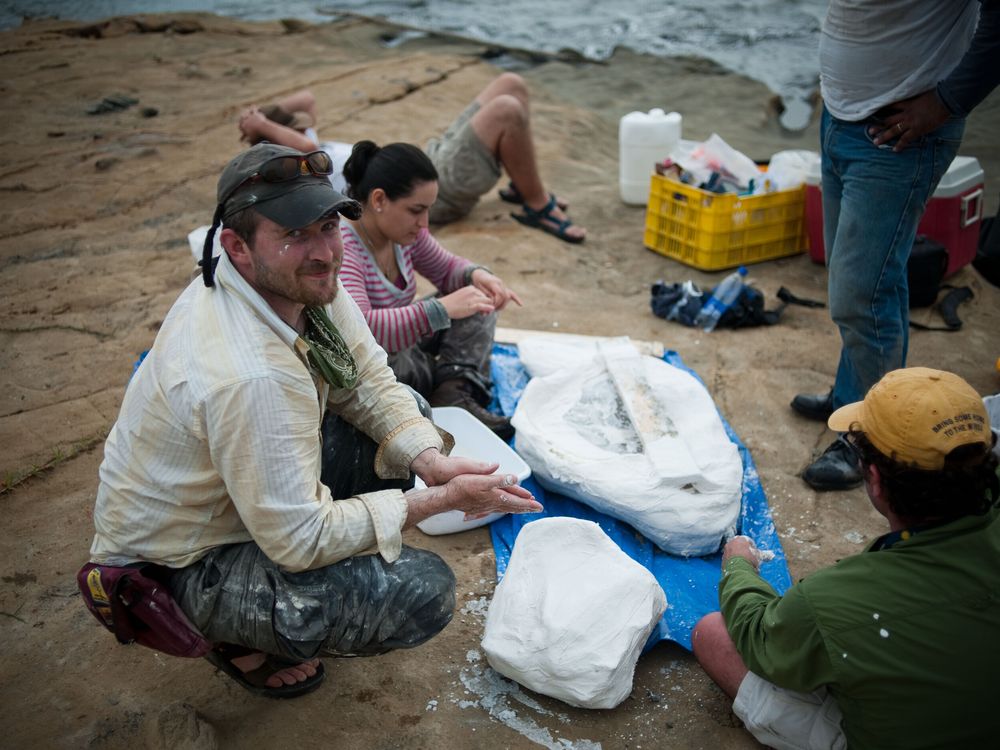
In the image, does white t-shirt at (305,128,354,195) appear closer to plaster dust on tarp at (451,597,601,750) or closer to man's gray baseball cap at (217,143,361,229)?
man's gray baseball cap at (217,143,361,229)

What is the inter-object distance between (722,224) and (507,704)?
3206 millimetres

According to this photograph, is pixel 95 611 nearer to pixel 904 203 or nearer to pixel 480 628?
pixel 480 628

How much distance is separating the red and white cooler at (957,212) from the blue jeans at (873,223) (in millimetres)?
1467

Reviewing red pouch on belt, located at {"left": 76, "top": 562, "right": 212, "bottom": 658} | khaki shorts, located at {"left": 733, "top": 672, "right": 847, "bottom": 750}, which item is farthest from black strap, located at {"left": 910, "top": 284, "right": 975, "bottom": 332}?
red pouch on belt, located at {"left": 76, "top": 562, "right": 212, "bottom": 658}

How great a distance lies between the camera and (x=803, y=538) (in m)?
2.74

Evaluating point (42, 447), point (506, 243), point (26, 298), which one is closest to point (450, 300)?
point (42, 447)

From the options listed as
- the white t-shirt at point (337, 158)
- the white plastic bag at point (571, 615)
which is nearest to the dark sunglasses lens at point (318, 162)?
the white plastic bag at point (571, 615)

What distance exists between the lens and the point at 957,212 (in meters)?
4.19

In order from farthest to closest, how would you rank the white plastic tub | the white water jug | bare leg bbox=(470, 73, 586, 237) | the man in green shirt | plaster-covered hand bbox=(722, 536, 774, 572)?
1. the white water jug
2. bare leg bbox=(470, 73, 586, 237)
3. the white plastic tub
4. plaster-covered hand bbox=(722, 536, 774, 572)
5. the man in green shirt

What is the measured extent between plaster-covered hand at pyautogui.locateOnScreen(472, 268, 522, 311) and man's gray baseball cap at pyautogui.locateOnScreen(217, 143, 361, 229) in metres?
1.32

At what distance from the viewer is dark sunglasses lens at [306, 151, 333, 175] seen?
6.02 ft

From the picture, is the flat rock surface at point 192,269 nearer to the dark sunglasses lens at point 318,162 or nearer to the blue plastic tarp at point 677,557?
the blue plastic tarp at point 677,557

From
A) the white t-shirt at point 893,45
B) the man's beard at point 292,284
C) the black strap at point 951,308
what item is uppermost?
the white t-shirt at point 893,45

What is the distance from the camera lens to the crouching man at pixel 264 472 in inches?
65.2
